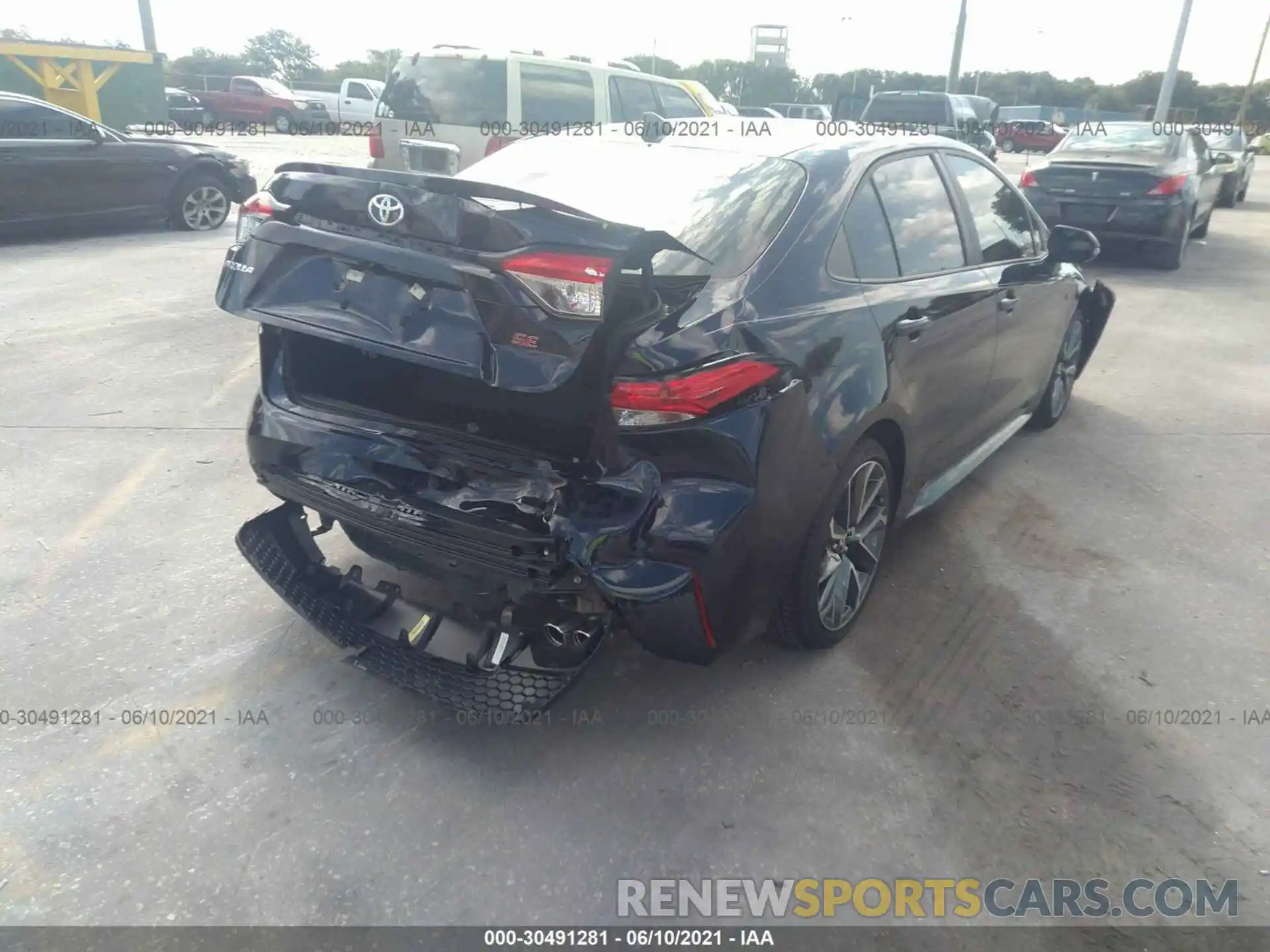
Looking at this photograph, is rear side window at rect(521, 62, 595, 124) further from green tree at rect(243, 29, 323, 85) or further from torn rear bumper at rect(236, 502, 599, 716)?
green tree at rect(243, 29, 323, 85)

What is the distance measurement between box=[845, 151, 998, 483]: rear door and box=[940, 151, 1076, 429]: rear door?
5.4 inches

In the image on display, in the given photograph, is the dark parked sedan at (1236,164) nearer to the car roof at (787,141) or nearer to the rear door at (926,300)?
the rear door at (926,300)

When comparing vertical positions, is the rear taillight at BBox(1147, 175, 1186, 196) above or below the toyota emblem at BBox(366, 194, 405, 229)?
below

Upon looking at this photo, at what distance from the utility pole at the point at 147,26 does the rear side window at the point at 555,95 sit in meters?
18.0

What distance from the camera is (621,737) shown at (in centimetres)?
288

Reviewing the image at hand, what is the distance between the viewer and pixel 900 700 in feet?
10.2

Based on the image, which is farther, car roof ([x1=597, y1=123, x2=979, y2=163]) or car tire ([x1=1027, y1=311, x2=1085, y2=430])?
car tire ([x1=1027, y1=311, x2=1085, y2=430])

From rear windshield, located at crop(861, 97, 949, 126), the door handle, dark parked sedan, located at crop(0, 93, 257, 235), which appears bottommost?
dark parked sedan, located at crop(0, 93, 257, 235)

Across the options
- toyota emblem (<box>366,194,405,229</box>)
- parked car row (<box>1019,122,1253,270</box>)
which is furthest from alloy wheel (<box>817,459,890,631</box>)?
parked car row (<box>1019,122,1253,270</box>)

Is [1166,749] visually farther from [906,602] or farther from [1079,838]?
[906,602]

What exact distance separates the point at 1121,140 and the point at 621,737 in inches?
459

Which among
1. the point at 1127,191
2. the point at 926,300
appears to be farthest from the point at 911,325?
A: the point at 1127,191

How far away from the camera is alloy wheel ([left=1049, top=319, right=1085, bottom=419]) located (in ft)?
17.9

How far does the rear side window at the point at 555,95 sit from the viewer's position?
985cm
